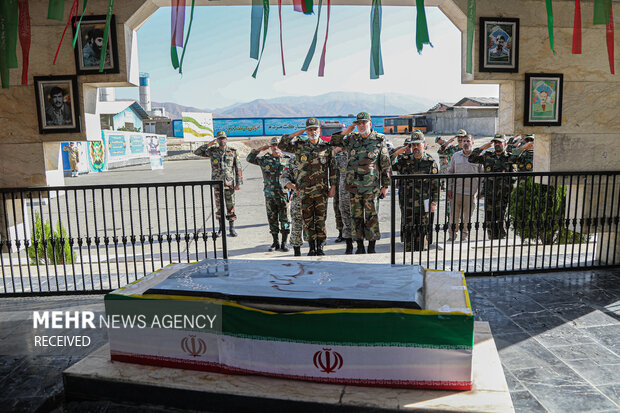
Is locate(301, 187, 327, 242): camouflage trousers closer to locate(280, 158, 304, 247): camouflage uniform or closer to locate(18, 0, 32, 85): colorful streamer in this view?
locate(280, 158, 304, 247): camouflage uniform

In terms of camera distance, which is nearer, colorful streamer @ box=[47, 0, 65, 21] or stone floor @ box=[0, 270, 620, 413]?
stone floor @ box=[0, 270, 620, 413]

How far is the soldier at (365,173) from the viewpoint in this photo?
6.37 metres

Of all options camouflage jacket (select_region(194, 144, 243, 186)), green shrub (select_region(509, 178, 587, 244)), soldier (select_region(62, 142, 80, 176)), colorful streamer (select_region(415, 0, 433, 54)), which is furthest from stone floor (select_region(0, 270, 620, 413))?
soldier (select_region(62, 142, 80, 176))

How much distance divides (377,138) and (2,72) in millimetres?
4483

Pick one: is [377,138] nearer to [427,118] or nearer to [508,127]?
[508,127]

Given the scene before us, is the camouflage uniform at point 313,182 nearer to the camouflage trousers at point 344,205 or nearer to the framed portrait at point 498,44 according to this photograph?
the camouflage trousers at point 344,205

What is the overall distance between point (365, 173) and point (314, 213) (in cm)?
96

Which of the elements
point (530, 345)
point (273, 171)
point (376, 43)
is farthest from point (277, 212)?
point (530, 345)

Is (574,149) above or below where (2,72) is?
below

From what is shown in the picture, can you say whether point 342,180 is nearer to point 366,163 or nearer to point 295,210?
point 295,210

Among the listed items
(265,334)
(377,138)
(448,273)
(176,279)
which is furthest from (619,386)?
(377,138)

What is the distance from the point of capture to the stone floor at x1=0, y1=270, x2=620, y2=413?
9.18 ft

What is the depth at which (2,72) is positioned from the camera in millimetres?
4465

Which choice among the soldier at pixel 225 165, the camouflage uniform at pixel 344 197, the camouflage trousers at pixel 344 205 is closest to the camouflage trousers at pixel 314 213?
the camouflage uniform at pixel 344 197
